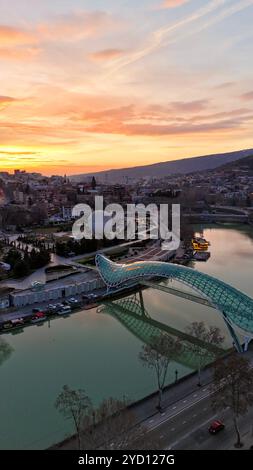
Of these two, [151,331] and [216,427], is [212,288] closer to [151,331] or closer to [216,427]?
[151,331]

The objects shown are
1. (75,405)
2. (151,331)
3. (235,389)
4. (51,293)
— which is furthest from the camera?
(51,293)

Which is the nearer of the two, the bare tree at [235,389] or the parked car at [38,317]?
the bare tree at [235,389]

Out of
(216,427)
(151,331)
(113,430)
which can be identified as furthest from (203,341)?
(113,430)

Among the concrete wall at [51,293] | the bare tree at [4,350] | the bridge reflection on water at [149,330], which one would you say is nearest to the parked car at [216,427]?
the bridge reflection on water at [149,330]

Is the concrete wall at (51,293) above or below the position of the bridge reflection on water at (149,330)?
above

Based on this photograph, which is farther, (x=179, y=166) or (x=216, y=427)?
(x=179, y=166)

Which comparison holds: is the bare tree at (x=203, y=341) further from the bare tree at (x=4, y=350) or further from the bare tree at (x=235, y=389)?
the bare tree at (x=4, y=350)

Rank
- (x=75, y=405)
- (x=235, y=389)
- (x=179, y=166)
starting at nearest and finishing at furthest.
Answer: (x=235, y=389) < (x=75, y=405) < (x=179, y=166)
